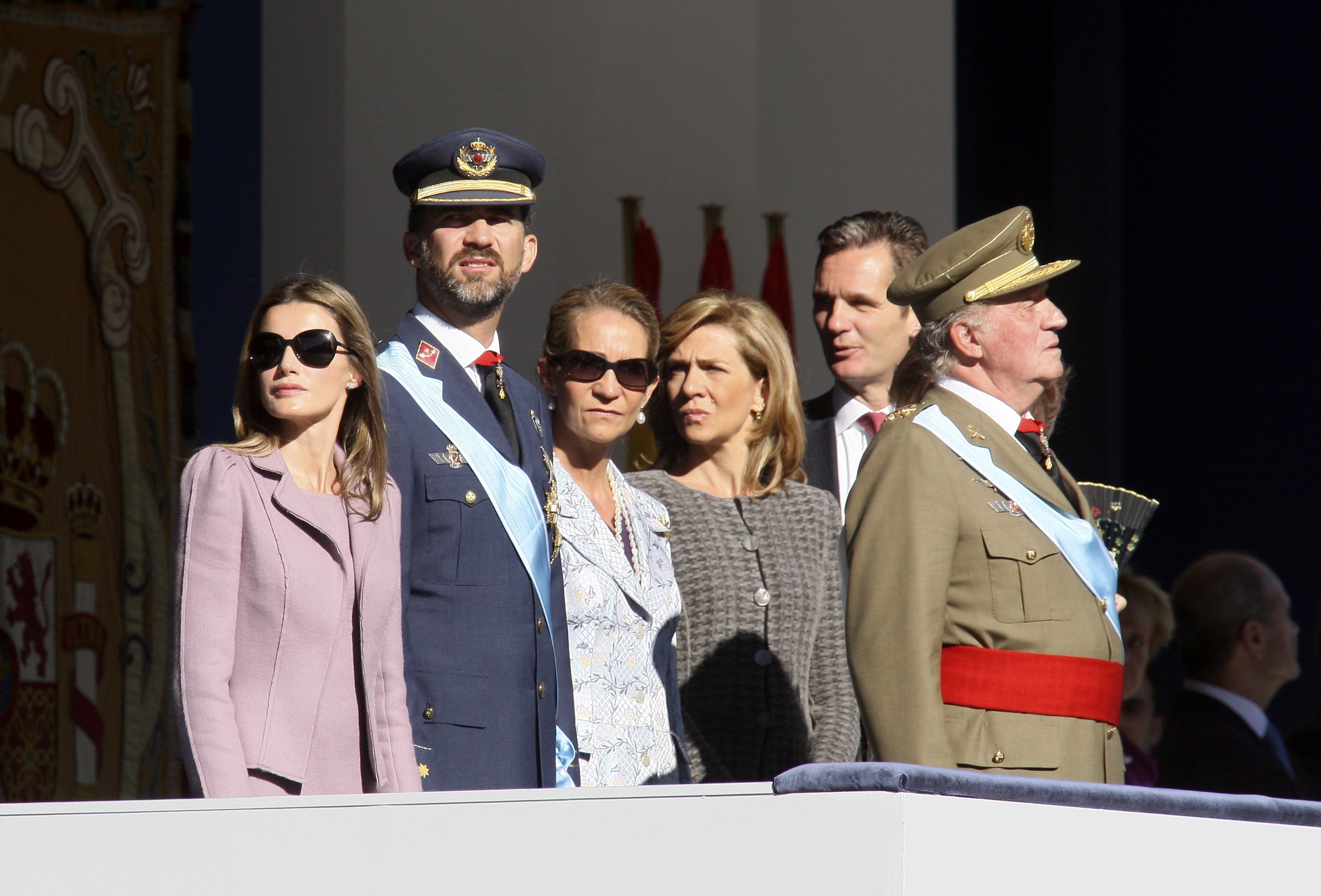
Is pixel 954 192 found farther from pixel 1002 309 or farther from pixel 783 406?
pixel 1002 309

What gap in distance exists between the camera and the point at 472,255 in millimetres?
2895

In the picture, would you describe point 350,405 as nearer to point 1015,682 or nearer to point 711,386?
point 711,386

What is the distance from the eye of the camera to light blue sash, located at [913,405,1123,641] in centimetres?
262

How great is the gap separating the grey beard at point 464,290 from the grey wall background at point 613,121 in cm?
223

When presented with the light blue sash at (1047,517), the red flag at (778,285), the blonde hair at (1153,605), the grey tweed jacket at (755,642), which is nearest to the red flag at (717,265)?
the red flag at (778,285)

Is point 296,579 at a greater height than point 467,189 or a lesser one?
lesser

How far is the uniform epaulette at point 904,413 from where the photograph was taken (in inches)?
105

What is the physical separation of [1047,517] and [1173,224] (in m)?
4.64

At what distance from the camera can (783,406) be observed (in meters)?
3.32

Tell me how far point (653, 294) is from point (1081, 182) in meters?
1.98

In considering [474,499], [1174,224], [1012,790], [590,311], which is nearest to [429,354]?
[474,499]

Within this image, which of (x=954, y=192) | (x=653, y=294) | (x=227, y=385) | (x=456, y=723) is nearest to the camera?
(x=456, y=723)

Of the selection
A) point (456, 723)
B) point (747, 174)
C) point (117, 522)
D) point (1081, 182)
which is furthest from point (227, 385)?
point (1081, 182)

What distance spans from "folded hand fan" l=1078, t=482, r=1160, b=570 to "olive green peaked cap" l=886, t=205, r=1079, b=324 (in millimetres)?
505
